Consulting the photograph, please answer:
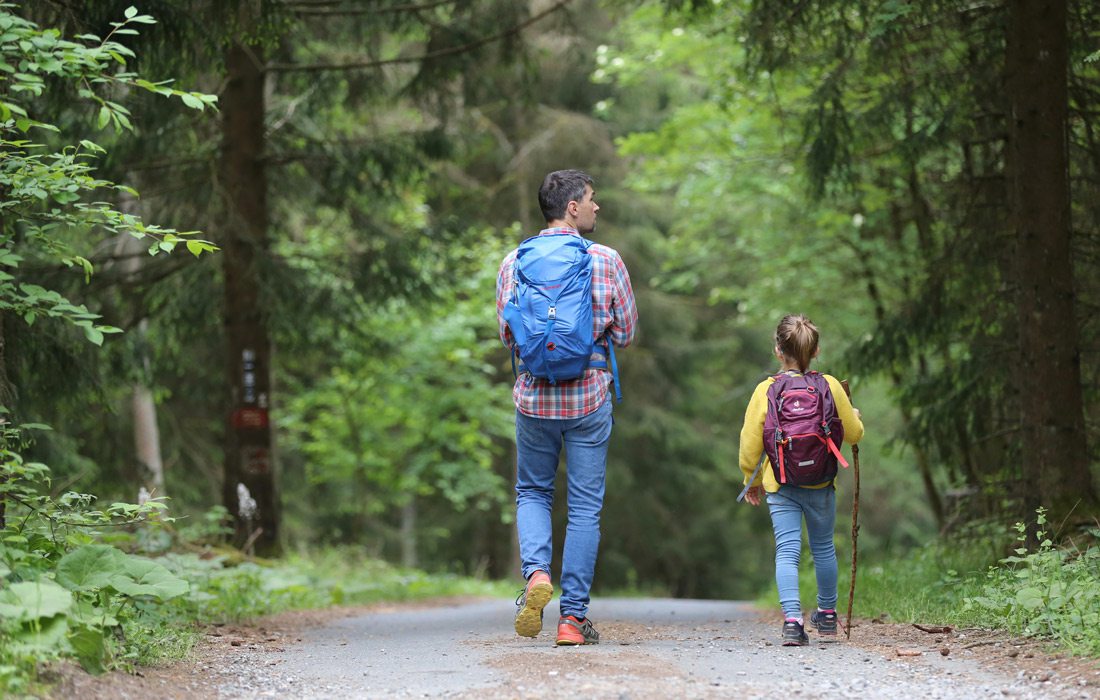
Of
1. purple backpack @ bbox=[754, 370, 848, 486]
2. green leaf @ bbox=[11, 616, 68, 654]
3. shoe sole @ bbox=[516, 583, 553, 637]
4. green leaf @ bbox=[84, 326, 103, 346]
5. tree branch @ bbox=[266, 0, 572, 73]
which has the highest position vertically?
tree branch @ bbox=[266, 0, 572, 73]

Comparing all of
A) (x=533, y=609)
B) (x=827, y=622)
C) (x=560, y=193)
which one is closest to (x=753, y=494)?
(x=827, y=622)

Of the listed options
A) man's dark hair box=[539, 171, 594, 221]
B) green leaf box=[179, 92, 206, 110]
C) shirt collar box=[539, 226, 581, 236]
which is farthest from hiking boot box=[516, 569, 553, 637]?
green leaf box=[179, 92, 206, 110]

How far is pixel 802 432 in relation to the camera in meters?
5.59

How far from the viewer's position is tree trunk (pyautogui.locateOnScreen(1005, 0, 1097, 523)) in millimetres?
6605

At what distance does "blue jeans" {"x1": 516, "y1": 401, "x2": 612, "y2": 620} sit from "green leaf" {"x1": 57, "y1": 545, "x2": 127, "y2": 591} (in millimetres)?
1847

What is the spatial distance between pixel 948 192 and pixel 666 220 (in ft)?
46.1

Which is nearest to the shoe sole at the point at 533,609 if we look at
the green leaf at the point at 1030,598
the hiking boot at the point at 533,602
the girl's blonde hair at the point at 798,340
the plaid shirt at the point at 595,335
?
the hiking boot at the point at 533,602

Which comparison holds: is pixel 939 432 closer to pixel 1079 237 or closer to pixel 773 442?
pixel 1079 237

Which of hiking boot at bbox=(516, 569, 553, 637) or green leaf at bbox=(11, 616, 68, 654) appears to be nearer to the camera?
green leaf at bbox=(11, 616, 68, 654)

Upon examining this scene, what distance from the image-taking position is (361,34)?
10594 millimetres

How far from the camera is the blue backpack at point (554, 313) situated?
5375mm

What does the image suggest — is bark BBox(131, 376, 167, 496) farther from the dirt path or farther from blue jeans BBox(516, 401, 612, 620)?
blue jeans BBox(516, 401, 612, 620)

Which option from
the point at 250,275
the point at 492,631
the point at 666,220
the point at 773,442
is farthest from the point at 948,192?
the point at 666,220

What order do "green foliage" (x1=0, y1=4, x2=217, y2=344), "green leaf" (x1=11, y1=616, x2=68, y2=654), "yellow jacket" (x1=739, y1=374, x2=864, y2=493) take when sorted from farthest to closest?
"yellow jacket" (x1=739, y1=374, x2=864, y2=493), "green foliage" (x1=0, y1=4, x2=217, y2=344), "green leaf" (x1=11, y1=616, x2=68, y2=654)
